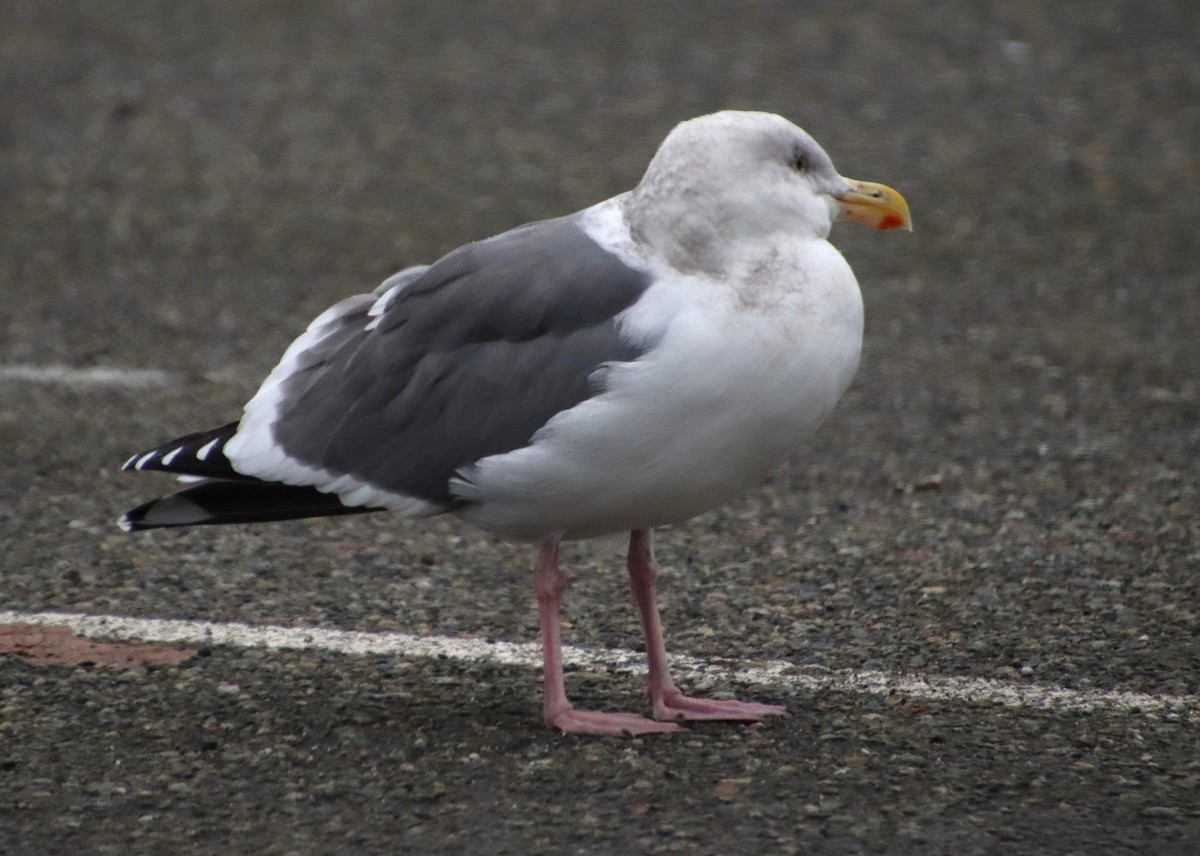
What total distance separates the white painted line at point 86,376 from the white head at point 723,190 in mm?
3743

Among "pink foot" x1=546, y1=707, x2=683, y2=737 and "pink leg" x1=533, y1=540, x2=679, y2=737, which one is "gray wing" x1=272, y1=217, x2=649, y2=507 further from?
"pink foot" x1=546, y1=707, x2=683, y2=737

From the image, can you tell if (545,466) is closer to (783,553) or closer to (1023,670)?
(1023,670)

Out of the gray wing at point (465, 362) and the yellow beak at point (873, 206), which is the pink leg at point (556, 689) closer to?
the gray wing at point (465, 362)

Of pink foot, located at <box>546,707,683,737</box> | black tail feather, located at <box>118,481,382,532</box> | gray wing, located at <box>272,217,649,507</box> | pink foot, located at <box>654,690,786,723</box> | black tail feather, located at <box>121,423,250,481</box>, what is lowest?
pink foot, located at <box>546,707,683,737</box>

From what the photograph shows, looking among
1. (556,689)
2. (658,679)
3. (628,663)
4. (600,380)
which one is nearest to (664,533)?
(628,663)

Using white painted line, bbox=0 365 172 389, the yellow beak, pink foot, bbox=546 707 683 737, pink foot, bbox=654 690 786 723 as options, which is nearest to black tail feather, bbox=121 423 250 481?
pink foot, bbox=546 707 683 737

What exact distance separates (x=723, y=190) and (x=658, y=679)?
1104 millimetres

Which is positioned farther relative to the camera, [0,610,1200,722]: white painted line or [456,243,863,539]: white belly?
[0,610,1200,722]: white painted line

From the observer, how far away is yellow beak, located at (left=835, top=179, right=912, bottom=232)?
13.0ft

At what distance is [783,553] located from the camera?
534 cm

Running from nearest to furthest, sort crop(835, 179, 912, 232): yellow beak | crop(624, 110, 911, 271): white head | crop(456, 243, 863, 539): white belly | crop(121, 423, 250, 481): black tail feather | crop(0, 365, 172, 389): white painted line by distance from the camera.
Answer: crop(456, 243, 863, 539): white belly → crop(624, 110, 911, 271): white head → crop(835, 179, 912, 232): yellow beak → crop(121, 423, 250, 481): black tail feather → crop(0, 365, 172, 389): white painted line

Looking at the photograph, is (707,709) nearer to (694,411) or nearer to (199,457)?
(694,411)

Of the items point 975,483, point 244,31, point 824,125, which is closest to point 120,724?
point 975,483

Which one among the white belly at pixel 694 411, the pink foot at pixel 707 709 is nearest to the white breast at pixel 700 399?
the white belly at pixel 694 411
